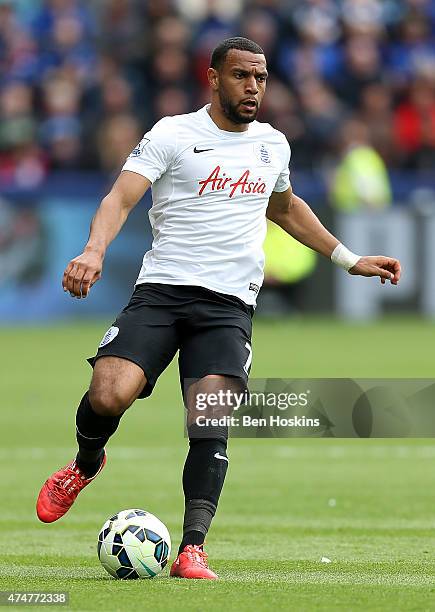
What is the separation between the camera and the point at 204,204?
6.94 m

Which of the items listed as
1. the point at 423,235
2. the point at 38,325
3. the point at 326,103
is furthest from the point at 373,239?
the point at 38,325

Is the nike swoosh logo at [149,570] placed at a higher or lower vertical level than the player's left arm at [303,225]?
lower

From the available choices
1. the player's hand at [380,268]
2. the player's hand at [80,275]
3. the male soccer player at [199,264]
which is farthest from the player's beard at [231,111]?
the player's hand at [80,275]

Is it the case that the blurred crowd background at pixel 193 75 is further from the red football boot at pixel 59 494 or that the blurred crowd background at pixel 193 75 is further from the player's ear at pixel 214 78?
the player's ear at pixel 214 78

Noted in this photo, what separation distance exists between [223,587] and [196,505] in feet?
1.84

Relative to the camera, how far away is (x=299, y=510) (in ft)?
28.8

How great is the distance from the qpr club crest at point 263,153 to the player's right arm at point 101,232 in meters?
0.59

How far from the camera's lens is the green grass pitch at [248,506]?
241 inches

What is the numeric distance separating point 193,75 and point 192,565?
17.1 m

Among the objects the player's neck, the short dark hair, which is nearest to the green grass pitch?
the player's neck

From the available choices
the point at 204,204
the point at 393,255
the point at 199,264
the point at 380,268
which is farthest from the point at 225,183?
the point at 393,255

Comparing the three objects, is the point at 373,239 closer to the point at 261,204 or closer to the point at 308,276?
the point at 308,276

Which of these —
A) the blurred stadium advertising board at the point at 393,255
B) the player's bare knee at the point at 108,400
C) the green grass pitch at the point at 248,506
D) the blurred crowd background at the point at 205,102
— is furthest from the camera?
the blurred crowd background at the point at 205,102
